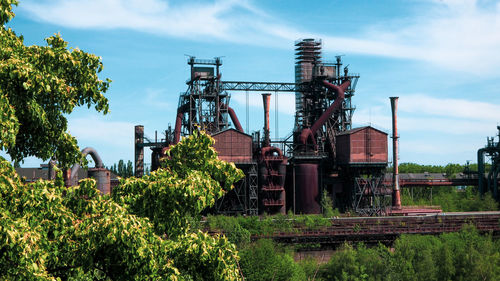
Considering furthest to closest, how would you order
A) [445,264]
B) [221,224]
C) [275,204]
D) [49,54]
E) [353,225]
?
[275,204] < [353,225] < [221,224] < [445,264] < [49,54]

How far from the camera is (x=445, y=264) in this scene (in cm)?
4672

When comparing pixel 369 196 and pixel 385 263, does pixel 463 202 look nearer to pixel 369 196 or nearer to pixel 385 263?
pixel 369 196

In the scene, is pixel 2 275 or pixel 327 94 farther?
pixel 327 94

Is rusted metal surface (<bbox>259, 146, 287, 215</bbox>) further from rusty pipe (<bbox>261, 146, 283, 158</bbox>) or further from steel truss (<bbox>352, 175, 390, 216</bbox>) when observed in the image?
steel truss (<bbox>352, 175, 390, 216</bbox>)

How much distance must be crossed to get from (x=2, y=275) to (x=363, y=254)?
40.6 meters

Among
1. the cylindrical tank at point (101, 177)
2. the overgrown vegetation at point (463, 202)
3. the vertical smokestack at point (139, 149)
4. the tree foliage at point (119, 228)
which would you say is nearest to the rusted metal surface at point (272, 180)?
the vertical smokestack at point (139, 149)

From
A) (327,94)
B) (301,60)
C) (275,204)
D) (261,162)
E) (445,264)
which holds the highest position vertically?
(301,60)

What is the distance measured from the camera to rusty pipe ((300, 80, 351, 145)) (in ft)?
216

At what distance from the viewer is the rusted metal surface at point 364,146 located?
6391cm

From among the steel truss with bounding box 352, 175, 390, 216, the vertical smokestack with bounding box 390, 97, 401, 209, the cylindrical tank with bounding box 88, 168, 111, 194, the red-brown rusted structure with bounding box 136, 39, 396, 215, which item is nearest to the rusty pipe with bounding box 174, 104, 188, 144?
the red-brown rusted structure with bounding box 136, 39, 396, 215

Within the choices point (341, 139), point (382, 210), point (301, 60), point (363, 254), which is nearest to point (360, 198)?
point (382, 210)

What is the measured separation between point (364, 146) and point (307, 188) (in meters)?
7.93

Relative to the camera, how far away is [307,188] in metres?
64.6

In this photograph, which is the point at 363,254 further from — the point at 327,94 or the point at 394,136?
the point at 327,94
